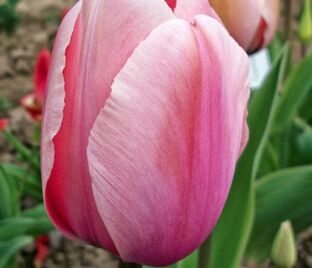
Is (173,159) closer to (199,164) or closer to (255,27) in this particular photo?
(199,164)

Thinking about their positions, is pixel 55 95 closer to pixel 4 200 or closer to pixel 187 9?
pixel 187 9

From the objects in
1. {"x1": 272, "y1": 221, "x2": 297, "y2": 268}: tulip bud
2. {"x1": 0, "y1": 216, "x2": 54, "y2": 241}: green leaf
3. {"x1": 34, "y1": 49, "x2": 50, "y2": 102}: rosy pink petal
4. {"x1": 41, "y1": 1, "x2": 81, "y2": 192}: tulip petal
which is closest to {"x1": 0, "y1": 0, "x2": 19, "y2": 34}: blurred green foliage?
{"x1": 34, "y1": 49, "x2": 50, "y2": 102}: rosy pink petal

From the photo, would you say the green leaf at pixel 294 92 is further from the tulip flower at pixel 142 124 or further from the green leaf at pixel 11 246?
the tulip flower at pixel 142 124

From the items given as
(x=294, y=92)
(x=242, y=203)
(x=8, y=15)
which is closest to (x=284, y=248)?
(x=242, y=203)

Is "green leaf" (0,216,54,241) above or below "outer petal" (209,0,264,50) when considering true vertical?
below

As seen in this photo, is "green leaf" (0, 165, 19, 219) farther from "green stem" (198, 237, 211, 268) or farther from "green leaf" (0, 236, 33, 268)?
"green stem" (198, 237, 211, 268)

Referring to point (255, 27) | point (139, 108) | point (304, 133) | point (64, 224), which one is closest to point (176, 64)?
point (139, 108)
